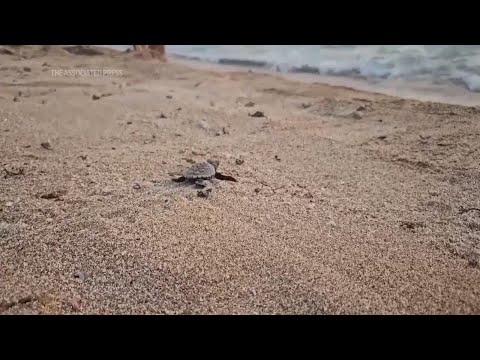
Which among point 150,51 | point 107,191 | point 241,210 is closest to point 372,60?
point 150,51

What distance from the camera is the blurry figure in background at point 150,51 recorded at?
6.62m

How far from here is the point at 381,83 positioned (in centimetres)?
476

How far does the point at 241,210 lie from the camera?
6.64ft

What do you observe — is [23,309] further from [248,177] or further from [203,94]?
[203,94]

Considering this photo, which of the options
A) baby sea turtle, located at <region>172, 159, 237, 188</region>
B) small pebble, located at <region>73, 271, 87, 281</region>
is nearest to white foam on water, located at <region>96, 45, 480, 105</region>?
baby sea turtle, located at <region>172, 159, 237, 188</region>

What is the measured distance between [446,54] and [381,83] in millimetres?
687

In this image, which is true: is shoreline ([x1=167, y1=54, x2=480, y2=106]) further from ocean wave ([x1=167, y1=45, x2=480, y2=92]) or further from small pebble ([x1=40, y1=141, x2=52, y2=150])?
small pebble ([x1=40, y1=141, x2=52, y2=150])

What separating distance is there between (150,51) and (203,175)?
16.4ft

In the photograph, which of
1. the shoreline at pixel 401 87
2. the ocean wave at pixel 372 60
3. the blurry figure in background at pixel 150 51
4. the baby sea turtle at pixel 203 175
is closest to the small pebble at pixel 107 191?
the baby sea turtle at pixel 203 175

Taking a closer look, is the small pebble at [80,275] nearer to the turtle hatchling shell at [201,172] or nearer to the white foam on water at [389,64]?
the turtle hatchling shell at [201,172]

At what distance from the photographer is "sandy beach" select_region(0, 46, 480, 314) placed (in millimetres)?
1474

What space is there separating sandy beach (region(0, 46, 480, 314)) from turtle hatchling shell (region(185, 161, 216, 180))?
0.27ft

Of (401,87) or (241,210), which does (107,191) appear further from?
(401,87)

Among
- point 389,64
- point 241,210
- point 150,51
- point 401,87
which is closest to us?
point 241,210
